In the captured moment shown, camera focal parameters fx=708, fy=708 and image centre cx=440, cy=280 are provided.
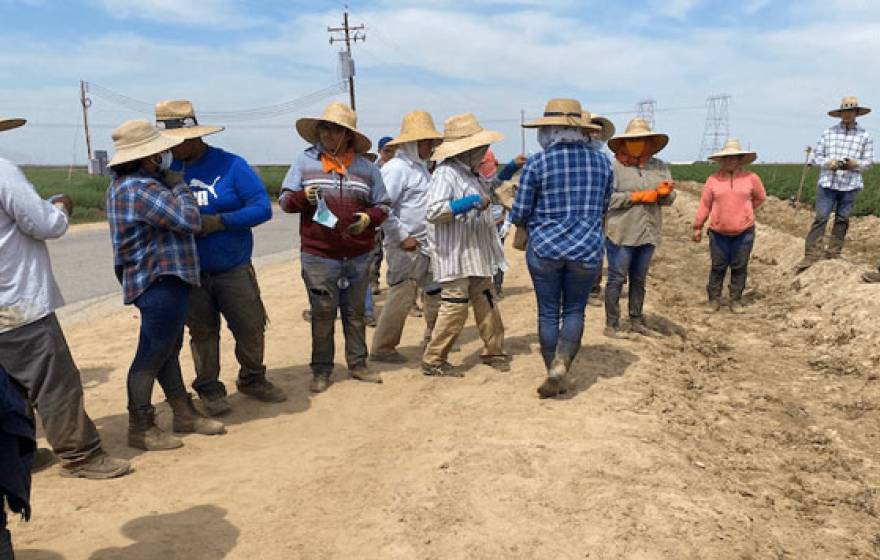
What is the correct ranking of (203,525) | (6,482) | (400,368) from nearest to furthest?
(6,482), (203,525), (400,368)

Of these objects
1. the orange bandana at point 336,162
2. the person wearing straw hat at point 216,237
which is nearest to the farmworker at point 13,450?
the person wearing straw hat at point 216,237

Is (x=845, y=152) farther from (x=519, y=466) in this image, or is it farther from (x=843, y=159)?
(x=519, y=466)

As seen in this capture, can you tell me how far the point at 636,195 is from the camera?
21.4ft

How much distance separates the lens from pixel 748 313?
8.36 metres

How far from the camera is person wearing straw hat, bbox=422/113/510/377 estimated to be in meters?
5.45

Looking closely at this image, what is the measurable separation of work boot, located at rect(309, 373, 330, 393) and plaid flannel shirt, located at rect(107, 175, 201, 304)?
1678 millimetres

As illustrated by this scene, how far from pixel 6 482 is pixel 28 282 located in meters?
1.47

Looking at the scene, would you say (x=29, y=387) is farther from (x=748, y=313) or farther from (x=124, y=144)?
(x=748, y=313)

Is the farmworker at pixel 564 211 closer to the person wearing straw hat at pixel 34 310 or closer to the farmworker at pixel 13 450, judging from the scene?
the person wearing straw hat at pixel 34 310

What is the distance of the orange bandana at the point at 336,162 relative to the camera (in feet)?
17.0

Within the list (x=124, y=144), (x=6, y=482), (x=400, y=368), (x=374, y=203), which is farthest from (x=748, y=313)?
(x=6, y=482)

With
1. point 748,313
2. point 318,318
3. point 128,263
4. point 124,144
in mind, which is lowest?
point 748,313

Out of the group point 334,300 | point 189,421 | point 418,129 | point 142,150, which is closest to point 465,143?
point 418,129

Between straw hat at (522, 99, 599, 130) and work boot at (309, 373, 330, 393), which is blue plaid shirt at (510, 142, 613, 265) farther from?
work boot at (309, 373, 330, 393)
